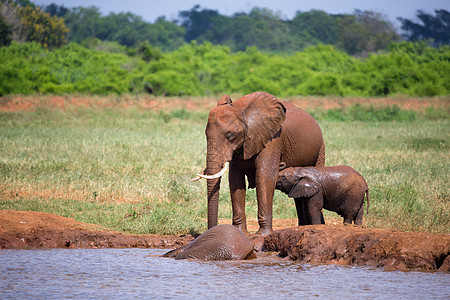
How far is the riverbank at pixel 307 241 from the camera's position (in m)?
6.33

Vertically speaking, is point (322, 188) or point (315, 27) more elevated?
point (315, 27)

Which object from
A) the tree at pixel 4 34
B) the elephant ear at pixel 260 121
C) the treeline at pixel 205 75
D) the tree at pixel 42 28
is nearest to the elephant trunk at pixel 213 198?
the elephant ear at pixel 260 121

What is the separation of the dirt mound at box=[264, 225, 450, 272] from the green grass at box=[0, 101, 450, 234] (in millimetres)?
1980

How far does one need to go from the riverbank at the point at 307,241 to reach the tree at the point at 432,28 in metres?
76.7

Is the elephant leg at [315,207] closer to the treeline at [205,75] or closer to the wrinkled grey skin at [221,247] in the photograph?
the wrinkled grey skin at [221,247]

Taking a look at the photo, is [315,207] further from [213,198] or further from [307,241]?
[213,198]

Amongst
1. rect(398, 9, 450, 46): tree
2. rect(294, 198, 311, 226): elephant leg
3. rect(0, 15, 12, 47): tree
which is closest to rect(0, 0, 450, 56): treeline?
rect(398, 9, 450, 46): tree

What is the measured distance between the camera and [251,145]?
7988 millimetres

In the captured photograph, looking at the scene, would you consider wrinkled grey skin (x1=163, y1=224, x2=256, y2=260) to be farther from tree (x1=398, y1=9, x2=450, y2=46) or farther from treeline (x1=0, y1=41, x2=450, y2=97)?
tree (x1=398, y1=9, x2=450, y2=46)

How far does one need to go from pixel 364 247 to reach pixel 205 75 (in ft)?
116

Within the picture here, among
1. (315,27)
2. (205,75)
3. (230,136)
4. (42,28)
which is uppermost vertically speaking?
(315,27)

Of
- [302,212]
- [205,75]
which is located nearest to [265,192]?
[302,212]

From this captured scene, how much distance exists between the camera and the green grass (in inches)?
379

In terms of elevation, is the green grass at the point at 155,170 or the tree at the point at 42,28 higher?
the tree at the point at 42,28
